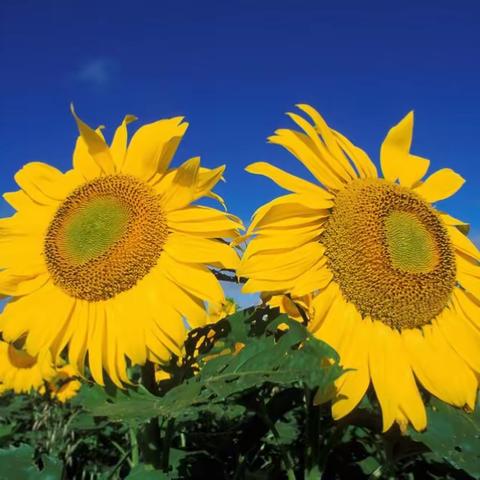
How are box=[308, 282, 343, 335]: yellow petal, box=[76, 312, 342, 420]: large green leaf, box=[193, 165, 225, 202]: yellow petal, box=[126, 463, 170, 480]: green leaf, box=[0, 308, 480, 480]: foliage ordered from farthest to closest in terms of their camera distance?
1. box=[193, 165, 225, 202]: yellow petal
2. box=[308, 282, 343, 335]: yellow petal
3. box=[126, 463, 170, 480]: green leaf
4. box=[0, 308, 480, 480]: foliage
5. box=[76, 312, 342, 420]: large green leaf

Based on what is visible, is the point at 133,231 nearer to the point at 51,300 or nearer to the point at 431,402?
the point at 51,300

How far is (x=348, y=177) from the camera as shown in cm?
289

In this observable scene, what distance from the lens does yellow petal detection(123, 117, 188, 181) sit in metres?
2.93

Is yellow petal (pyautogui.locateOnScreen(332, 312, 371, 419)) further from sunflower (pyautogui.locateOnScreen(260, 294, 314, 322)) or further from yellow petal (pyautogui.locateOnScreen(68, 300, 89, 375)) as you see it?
yellow petal (pyautogui.locateOnScreen(68, 300, 89, 375))

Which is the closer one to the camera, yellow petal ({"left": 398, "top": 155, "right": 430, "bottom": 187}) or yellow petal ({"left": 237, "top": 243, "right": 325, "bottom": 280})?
yellow petal ({"left": 237, "top": 243, "right": 325, "bottom": 280})

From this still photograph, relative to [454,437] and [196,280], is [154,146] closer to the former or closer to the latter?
[196,280]

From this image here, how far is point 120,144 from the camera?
Answer: 3.09 metres

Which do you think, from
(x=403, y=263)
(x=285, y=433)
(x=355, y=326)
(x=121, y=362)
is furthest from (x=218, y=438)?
(x=403, y=263)

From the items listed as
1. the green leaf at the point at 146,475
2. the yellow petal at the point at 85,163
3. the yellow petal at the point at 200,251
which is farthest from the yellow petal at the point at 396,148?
the green leaf at the point at 146,475

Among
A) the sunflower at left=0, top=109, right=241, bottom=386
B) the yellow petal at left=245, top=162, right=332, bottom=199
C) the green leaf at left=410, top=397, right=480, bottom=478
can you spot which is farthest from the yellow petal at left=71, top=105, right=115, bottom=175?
the green leaf at left=410, top=397, right=480, bottom=478

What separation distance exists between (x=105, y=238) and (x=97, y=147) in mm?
432

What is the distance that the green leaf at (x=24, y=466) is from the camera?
2.77 metres

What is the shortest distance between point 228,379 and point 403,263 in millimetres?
1026

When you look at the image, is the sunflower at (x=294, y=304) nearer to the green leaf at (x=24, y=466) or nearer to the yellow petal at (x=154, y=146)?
the yellow petal at (x=154, y=146)
